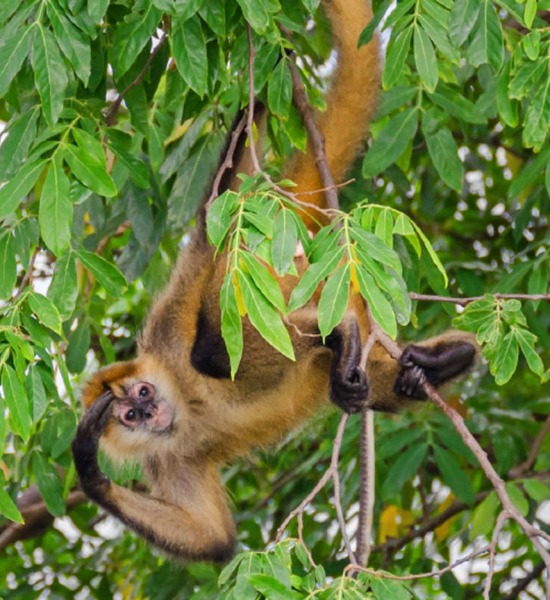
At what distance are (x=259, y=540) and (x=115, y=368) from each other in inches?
58.9

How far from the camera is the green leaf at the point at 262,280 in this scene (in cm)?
273

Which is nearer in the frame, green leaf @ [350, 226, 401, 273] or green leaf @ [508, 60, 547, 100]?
green leaf @ [350, 226, 401, 273]

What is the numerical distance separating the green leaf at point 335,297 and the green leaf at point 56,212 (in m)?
0.79

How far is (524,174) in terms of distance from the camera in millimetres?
4504

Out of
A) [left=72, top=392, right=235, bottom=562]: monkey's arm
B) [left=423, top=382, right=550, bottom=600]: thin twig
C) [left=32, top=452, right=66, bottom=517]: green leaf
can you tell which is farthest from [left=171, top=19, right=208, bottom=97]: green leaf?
[left=32, top=452, right=66, bottom=517]: green leaf

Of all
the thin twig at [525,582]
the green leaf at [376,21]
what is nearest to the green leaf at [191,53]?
the green leaf at [376,21]

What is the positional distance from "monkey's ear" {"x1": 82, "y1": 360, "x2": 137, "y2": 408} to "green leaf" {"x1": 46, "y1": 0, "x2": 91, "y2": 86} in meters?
2.01

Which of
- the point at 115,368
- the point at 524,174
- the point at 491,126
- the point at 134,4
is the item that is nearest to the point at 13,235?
the point at 134,4

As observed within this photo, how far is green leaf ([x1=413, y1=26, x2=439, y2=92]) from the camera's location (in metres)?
3.37

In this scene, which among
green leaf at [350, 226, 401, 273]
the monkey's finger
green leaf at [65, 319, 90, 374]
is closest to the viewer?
green leaf at [350, 226, 401, 273]

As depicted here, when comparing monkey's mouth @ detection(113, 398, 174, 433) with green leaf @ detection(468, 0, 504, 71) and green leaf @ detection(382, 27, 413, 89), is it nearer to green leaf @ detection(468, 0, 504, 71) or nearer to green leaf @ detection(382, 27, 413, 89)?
green leaf @ detection(382, 27, 413, 89)

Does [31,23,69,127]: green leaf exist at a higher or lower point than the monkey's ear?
higher

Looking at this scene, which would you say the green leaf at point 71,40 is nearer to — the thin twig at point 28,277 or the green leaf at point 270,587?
the thin twig at point 28,277

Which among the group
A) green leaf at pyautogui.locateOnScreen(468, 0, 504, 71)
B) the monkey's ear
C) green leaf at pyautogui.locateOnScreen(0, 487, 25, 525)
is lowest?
the monkey's ear
